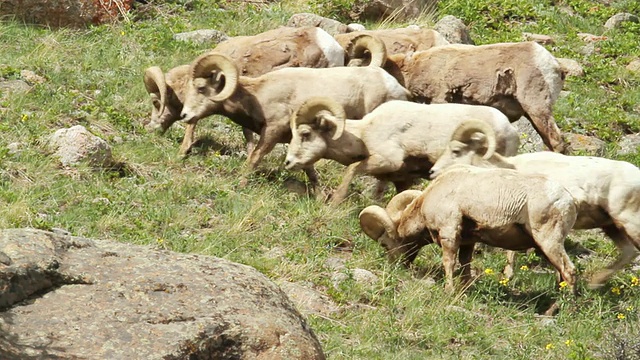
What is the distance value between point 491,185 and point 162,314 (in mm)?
4685

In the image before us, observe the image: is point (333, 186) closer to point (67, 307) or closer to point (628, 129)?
point (628, 129)

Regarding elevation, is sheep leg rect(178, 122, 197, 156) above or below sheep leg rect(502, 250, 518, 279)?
above

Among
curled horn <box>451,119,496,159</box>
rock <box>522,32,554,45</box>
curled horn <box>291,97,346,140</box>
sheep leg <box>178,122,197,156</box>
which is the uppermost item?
curled horn <box>451,119,496,159</box>

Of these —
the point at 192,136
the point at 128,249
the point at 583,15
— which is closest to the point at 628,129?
the point at 583,15

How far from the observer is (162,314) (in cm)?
520

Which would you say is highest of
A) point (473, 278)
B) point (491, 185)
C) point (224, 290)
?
point (224, 290)

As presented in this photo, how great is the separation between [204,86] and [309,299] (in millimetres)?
4296

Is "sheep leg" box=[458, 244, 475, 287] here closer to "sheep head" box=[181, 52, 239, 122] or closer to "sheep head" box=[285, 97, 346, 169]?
"sheep head" box=[285, 97, 346, 169]

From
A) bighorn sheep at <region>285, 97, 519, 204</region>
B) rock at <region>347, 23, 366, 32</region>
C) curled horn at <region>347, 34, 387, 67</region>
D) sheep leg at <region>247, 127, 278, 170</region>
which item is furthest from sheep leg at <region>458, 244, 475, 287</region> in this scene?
rock at <region>347, 23, 366, 32</region>

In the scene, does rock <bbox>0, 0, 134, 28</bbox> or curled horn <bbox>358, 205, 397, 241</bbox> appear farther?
rock <bbox>0, 0, 134, 28</bbox>

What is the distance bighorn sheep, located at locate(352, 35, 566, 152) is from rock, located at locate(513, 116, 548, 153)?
0.51m

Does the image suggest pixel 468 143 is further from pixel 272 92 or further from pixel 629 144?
pixel 629 144

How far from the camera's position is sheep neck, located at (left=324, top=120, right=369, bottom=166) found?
11.4 metres

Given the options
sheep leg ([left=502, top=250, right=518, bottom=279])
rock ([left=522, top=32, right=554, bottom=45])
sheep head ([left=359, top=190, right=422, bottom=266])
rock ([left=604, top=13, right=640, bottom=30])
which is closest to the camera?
sheep head ([left=359, top=190, right=422, bottom=266])
